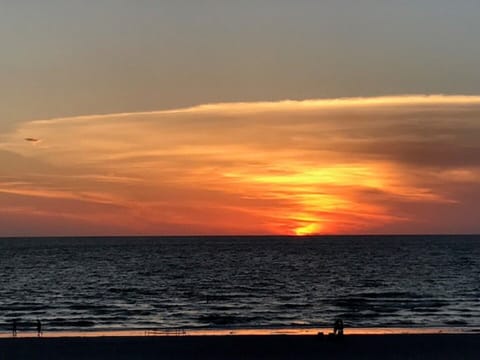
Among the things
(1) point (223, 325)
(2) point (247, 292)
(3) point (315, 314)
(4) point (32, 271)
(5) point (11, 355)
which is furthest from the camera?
(4) point (32, 271)

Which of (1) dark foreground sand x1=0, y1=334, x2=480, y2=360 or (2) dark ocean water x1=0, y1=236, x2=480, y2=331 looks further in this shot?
(2) dark ocean water x1=0, y1=236, x2=480, y2=331

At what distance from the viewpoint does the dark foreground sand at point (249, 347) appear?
2697cm

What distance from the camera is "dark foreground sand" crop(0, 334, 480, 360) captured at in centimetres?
2697

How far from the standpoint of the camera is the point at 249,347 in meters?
28.8

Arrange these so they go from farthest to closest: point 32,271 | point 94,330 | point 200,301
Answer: point 32,271 → point 200,301 → point 94,330

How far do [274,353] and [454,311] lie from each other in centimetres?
2542

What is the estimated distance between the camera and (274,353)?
2758 cm

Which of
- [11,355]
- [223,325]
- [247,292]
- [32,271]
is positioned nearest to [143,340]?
[11,355]

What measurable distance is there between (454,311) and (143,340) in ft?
86.9

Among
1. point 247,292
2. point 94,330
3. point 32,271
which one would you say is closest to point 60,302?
point 247,292

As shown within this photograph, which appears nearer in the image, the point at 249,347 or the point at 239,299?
the point at 249,347

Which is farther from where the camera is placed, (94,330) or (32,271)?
(32,271)

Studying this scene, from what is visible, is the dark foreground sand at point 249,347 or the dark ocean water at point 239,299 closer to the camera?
the dark foreground sand at point 249,347

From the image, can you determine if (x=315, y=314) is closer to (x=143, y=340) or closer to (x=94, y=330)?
(x=94, y=330)
